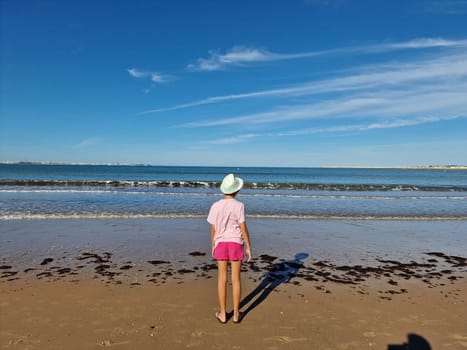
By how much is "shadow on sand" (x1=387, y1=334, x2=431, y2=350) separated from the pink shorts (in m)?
2.19

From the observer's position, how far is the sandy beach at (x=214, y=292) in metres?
4.18

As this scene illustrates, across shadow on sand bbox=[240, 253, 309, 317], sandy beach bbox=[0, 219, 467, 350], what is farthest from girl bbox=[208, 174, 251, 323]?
shadow on sand bbox=[240, 253, 309, 317]

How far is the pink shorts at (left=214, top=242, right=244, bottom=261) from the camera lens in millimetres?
4531

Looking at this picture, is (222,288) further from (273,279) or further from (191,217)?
(191,217)

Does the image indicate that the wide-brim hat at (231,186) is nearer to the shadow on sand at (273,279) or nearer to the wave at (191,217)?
the shadow on sand at (273,279)

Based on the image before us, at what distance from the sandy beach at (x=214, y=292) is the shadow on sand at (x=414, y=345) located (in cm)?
2

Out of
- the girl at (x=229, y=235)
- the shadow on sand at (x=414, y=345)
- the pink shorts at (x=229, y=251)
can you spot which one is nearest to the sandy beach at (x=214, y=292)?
the shadow on sand at (x=414, y=345)

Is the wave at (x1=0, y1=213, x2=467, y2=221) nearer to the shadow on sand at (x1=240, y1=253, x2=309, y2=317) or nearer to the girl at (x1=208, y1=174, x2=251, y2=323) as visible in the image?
the shadow on sand at (x1=240, y1=253, x2=309, y2=317)

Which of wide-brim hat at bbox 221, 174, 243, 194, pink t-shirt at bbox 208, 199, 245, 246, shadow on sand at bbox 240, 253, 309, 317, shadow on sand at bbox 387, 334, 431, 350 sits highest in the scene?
wide-brim hat at bbox 221, 174, 243, 194

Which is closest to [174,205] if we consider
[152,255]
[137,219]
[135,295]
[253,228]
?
[137,219]

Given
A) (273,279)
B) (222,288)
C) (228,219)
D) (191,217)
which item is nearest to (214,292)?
(222,288)

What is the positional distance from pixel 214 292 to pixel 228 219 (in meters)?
1.90

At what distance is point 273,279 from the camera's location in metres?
6.55

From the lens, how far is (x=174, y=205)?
1802 centimetres
